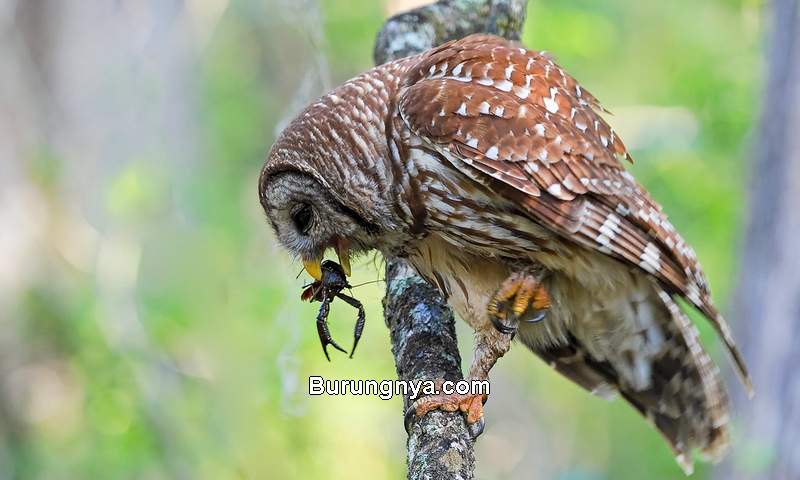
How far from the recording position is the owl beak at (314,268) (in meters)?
3.62

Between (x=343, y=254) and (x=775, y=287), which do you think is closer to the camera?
(x=343, y=254)

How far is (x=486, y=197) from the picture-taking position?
3.33m

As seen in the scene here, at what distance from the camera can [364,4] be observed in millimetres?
10992

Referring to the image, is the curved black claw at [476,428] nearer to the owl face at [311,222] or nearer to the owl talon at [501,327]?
the owl talon at [501,327]

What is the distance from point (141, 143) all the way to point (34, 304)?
256 cm

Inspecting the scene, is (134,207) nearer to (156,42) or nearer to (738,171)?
(156,42)

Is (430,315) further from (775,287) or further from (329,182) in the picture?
(775,287)

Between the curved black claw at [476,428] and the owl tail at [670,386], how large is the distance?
94 cm

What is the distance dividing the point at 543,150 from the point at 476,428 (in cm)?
99

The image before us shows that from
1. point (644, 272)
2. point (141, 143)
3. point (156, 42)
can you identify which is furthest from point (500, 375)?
point (644, 272)

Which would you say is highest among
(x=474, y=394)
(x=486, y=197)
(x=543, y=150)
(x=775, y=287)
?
(x=775, y=287)

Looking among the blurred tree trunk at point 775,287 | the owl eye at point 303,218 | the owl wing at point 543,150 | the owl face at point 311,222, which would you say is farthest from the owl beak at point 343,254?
the blurred tree trunk at point 775,287

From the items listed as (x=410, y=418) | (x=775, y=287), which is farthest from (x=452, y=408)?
(x=775, y=287)

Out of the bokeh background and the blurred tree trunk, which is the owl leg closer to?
the bokeh background
